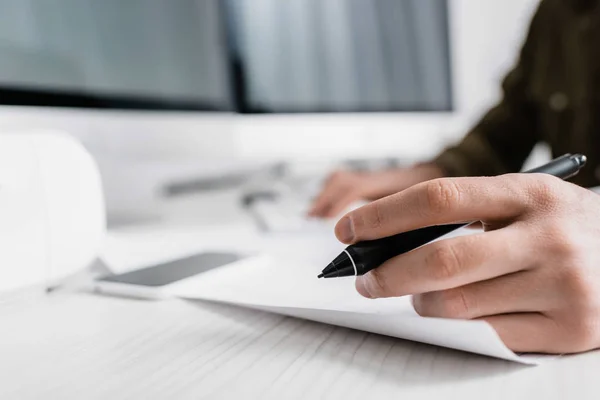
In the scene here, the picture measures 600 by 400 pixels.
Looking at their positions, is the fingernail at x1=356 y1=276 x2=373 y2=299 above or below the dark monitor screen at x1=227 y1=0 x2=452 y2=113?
below

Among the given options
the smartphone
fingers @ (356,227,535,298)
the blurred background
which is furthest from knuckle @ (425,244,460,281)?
the blurred background

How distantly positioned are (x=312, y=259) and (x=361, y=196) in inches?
10.6

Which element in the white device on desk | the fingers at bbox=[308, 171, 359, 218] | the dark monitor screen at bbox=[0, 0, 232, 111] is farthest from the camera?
the fingers at bbox=[308, 171, 359, 218]

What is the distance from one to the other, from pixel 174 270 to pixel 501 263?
0.21 m

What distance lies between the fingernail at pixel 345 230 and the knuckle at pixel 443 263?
0.03 metres

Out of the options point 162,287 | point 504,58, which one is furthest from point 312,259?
point 504,58

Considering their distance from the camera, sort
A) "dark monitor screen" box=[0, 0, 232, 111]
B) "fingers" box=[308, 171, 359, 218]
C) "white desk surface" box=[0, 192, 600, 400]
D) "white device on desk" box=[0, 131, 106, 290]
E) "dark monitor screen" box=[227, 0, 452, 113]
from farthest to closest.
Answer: "dark monitor screen" box=[227, 0, 452, 113] → "fingers" box=[308, 171, 359, 218] → "dark monitor screen" box=[0, 0, 232, 111] → "white device on desk" box=[0, 131, 106, 290] → "white desk surface" box=[0, 192, 600, 400]

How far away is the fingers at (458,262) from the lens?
204mm

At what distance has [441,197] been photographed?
0.21 meters

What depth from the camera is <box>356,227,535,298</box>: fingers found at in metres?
0.20

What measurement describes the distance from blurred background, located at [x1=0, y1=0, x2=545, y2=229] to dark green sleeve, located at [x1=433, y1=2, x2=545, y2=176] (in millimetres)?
191

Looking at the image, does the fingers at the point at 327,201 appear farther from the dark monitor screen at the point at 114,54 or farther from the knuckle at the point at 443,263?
the knuckle at the point at 443,263

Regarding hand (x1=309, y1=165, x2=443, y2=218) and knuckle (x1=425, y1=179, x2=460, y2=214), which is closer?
knuckle (x1=425, y1=179, x2=460, y2=214)

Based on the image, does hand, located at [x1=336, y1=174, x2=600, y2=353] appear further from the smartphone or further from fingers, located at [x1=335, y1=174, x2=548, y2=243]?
the smartphone
